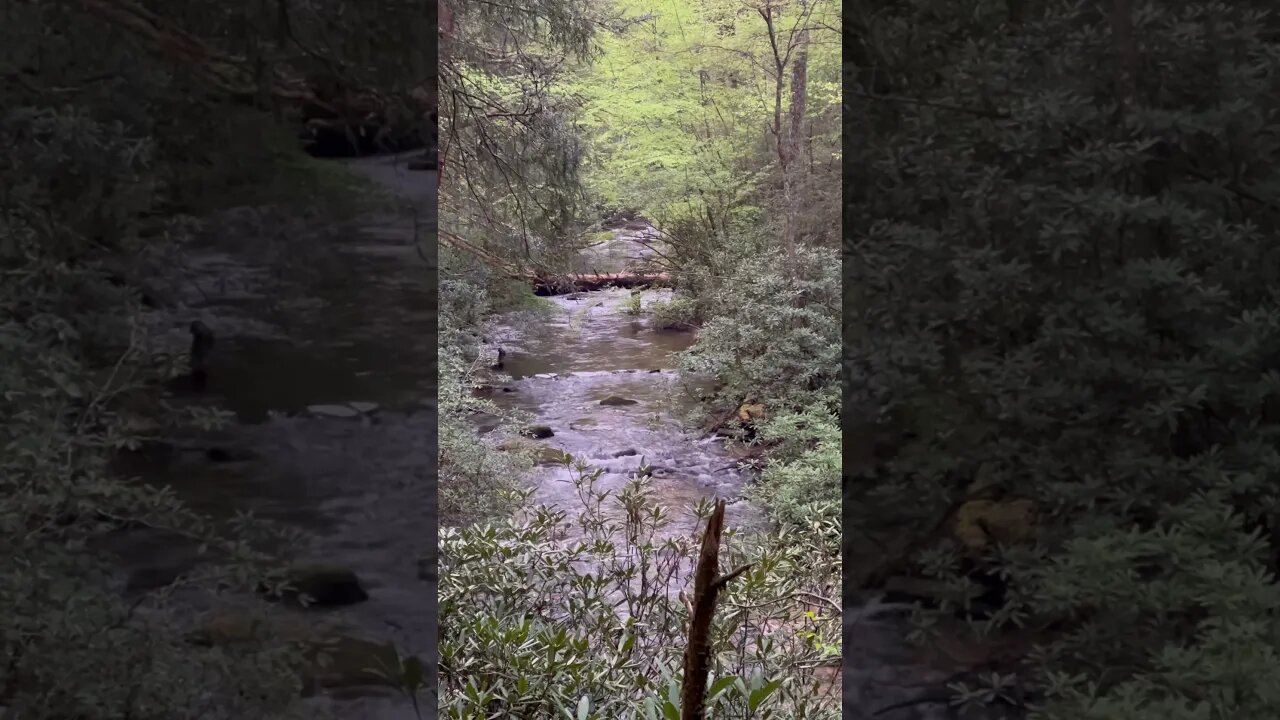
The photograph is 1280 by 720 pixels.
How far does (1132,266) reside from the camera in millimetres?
1069

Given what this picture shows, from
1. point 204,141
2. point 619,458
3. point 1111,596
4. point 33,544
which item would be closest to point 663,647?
point 1111,596

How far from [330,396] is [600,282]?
15.6 ft

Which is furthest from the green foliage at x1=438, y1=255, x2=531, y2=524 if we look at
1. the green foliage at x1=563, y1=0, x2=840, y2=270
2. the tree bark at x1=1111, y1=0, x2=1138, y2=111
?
the tree bark at x1=1111, y1=0, x2=1138, y2=111

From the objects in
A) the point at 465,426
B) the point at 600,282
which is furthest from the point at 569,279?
the point at 465,426

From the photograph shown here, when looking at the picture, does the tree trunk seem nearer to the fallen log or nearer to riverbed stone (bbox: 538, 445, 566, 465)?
the fallen log

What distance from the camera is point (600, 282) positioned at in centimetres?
586

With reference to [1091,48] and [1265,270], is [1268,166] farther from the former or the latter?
[1091,48]

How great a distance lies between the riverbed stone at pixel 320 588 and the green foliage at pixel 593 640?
2.44 ft

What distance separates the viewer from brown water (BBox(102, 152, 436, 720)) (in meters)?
1.13

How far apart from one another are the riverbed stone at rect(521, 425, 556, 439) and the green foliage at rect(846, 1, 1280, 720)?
404 centimetres

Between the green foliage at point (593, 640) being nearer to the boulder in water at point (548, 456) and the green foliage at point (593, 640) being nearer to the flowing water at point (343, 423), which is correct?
the flowing water at point (343, 423)

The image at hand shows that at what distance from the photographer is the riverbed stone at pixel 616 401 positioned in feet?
17.9

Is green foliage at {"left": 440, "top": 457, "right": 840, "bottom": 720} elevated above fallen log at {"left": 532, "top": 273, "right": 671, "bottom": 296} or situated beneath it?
situated beneath

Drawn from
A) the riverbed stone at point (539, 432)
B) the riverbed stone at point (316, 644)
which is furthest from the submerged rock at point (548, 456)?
the riverbed stone at point (316, 644)
